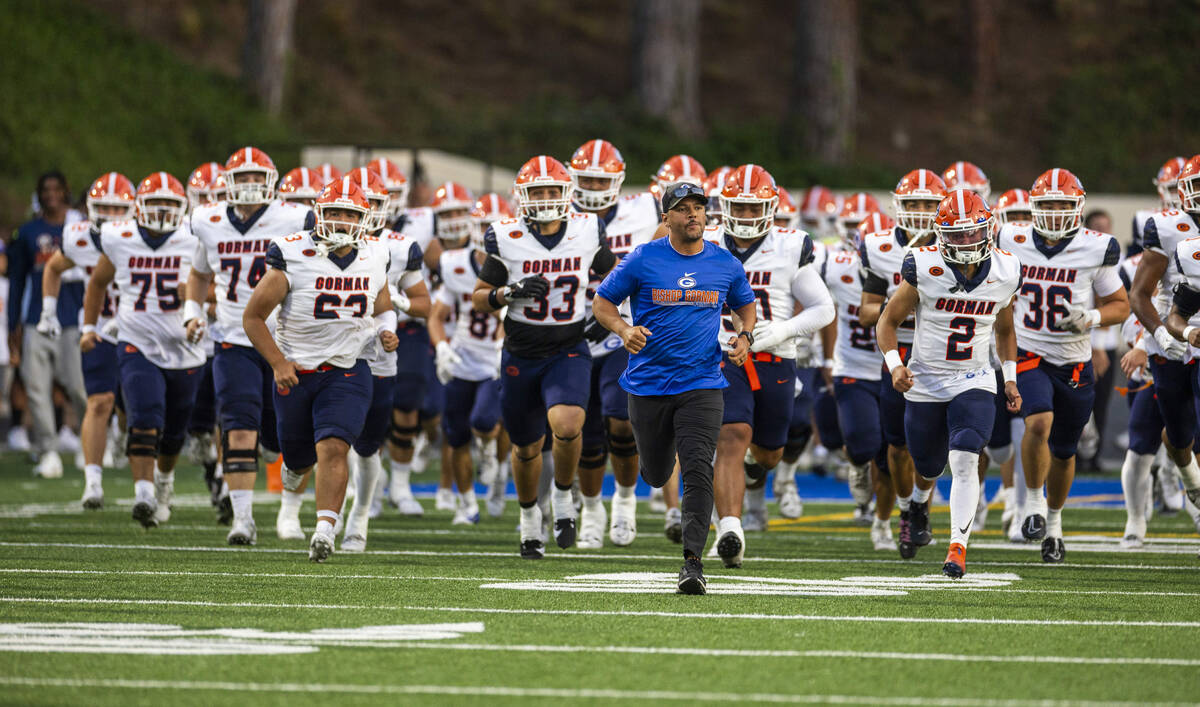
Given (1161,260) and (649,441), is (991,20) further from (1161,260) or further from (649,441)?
(649,441)

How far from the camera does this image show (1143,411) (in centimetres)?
969

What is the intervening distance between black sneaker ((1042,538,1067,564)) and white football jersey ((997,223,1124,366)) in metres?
0.97

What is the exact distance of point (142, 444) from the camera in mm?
10258

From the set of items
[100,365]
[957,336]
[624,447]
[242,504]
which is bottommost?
[242,504]

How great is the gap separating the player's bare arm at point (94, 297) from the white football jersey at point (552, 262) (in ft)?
8.93

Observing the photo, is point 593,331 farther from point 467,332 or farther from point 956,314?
point 467,332

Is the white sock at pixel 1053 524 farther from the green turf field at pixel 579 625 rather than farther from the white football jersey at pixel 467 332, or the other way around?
the white football jersey at pixel 467 332

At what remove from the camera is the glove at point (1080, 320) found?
908 cm

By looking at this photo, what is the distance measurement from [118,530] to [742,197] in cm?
425

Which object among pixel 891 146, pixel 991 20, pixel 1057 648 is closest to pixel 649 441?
pixel 1057 648

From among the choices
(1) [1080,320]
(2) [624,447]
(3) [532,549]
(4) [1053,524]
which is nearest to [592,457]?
(2) [624,447]

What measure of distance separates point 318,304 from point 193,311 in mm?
1105

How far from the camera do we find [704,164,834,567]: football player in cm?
855

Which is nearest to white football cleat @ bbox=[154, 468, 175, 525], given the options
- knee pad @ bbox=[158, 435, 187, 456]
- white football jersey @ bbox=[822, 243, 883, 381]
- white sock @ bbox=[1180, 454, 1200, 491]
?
knee pad @ bbox=[158, 435, 187, 456]
